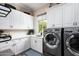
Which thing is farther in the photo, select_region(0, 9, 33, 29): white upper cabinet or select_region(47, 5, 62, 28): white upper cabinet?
select_region(0, 9, 33, 29): white upper cabinet

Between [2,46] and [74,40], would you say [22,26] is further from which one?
[74,40]

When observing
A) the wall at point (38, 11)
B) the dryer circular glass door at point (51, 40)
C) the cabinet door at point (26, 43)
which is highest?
the wall at point (38, 11)

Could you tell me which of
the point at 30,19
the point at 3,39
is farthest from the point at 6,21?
the point at 30,19

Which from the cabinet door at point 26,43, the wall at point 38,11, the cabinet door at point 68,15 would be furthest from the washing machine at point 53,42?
the wall at point 38,11

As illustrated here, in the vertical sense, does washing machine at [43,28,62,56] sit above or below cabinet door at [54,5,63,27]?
below

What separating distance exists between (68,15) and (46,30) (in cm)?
63

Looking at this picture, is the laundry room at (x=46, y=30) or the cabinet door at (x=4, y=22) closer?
the laundry room at (x=46, y=30)

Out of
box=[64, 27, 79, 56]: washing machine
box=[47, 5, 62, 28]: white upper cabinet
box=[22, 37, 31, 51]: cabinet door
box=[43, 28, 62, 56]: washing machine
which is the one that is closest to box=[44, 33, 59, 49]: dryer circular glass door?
box=[43, 28, 62, 56]: washing machine

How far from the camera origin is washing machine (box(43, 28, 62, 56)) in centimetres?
127

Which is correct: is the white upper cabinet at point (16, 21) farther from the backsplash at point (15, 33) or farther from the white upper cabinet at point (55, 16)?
the white upper cabinet at point (55, 16)

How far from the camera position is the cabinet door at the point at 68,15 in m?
1.38

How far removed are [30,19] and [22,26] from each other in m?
0.56

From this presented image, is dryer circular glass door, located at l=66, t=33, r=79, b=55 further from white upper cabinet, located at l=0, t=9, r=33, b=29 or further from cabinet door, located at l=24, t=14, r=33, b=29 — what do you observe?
cabinet door, located at l=24, t=14, r=33, b=29

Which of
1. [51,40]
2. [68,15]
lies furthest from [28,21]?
[68,15]
